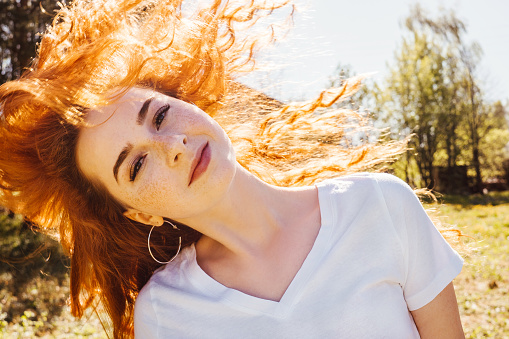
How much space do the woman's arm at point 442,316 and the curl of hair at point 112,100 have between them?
1118mm

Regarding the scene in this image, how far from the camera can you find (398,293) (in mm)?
2244

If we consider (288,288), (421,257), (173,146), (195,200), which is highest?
(173,146)

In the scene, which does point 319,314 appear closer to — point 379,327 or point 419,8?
point 379,327

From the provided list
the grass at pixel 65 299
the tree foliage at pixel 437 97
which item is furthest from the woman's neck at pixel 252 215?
the tree foliage at pixel 437 97

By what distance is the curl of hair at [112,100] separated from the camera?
256cm

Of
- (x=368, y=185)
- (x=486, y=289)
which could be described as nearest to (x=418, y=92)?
(x=486, y=289)

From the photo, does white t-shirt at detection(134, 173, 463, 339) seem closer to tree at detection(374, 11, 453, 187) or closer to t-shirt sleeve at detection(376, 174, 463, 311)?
t-shirt sleeve at detection(376, 174, 463, 311)

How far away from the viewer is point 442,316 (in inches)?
89.2

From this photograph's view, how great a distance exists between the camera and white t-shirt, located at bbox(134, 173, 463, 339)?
2.16 meters

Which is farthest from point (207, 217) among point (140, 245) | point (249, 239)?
point (140, 245)

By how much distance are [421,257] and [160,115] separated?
1.46 m

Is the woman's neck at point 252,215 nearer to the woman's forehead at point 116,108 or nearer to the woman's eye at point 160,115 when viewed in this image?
the woman's eye at point 160,115

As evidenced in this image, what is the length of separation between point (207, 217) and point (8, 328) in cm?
402

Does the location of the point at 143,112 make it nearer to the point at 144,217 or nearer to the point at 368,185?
the point at 144,217
